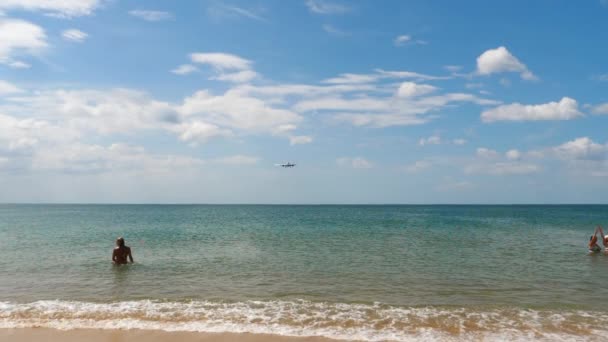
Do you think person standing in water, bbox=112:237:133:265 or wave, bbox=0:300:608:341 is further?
person standing in water, bbox=112:237:133:265

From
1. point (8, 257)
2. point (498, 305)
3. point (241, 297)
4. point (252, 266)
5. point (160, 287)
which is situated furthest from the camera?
point (8, 257)

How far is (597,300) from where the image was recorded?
13.7 meters

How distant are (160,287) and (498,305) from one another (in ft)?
40.0

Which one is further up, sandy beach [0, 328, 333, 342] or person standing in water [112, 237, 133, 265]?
person standing in water [112, 237, 133, 265]

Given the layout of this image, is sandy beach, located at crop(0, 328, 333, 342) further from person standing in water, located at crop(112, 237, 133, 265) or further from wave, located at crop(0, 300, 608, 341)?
person standing in water, located at crop(112, 237, 133, 265)

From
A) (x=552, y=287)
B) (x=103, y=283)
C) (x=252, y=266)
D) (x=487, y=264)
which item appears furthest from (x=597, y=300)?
(x=103, y=283)

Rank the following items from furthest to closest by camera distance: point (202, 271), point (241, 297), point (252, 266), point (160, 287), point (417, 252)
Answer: point (417, 252)
point (252, 266)
point (202, 271)
point (160, 287)
point (241, 297)

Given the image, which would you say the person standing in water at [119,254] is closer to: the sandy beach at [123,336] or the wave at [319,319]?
the wave at [319,319]

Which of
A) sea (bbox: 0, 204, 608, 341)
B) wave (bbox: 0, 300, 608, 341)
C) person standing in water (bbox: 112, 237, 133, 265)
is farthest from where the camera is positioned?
person standing in water (bbox: 112, 237, 133, 265)

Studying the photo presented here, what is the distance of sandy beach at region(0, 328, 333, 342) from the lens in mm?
9633

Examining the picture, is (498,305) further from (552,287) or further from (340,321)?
(340,321)

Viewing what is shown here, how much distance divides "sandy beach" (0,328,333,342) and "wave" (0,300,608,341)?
310 millimetres

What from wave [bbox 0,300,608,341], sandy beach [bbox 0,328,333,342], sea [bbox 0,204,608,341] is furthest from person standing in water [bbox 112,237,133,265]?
sandy beach [bbox 0,328,333,342]

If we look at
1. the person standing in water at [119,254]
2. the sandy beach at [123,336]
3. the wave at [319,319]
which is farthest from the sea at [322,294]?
the person standing in water at [119,254]
